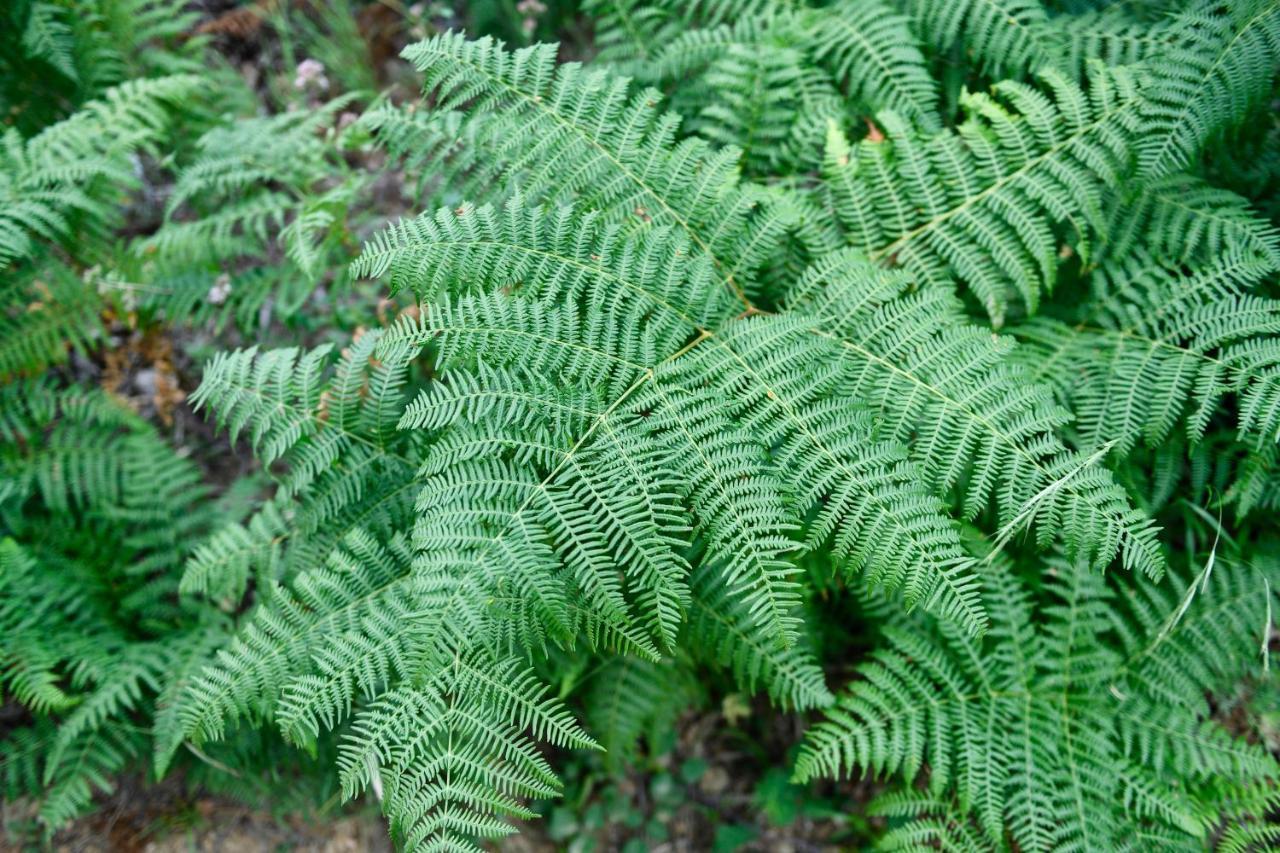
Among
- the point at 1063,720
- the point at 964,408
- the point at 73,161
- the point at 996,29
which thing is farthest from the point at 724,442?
the point at 73,161

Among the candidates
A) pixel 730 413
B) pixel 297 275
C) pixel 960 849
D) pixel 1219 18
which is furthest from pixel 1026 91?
pixel 297 275

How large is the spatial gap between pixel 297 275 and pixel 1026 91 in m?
2.89

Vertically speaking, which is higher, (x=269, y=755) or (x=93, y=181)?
(x=93, y=181)

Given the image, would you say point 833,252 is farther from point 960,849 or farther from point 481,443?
point 960,849

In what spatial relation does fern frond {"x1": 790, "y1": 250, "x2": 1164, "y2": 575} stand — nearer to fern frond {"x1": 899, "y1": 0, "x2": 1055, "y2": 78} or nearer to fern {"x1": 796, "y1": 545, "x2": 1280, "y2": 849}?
fern {"x1": 796, "y1": 545, "x2": 1280, "y2": 849}

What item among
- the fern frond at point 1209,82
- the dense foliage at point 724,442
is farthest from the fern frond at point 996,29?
the fern frond at point 1209,82

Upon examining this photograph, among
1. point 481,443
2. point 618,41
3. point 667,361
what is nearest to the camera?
point 481,443

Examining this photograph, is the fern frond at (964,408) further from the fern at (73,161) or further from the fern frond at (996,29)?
the fern at (73,161)

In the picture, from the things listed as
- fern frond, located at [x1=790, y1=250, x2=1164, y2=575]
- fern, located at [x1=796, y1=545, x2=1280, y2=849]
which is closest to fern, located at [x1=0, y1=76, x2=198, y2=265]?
fern frond, located at [x1=790, y1=250, x2=1164, y2=575]

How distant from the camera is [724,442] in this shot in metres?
2.38

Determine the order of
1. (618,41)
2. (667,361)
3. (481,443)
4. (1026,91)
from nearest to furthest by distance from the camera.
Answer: (481,443), (667,361), (1026,91), (618,41)

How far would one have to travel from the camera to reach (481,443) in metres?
2.34

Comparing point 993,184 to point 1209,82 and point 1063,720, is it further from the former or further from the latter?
point 1063,720

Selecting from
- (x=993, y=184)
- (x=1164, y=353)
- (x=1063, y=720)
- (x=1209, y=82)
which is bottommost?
(x=1063, y=720)
